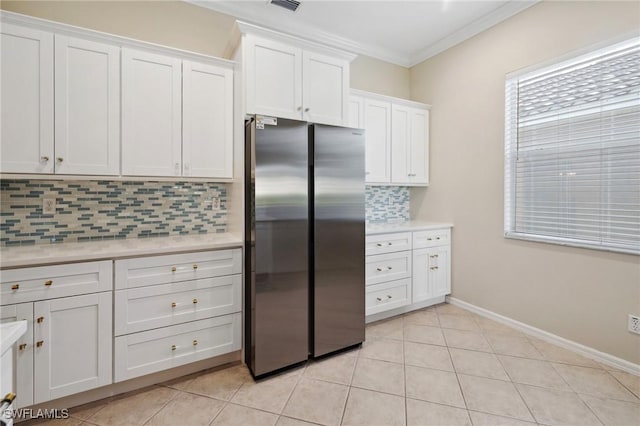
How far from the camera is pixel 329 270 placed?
232 cm

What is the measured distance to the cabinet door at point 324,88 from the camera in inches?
96.0

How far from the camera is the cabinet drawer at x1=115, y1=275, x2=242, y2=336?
1.86 metres

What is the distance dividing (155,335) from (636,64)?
3675 millimetres

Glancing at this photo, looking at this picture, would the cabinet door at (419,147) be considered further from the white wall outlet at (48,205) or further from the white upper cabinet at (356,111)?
the white wall outlet at (48,205)

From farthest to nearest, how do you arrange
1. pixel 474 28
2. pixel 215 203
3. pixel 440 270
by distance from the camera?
pixel 440 270
pixel 474 28
pixel 215 203

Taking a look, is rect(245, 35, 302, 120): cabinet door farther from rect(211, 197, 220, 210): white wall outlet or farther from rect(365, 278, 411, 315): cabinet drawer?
rect(365, 278, 411, 315): cabinet drawer

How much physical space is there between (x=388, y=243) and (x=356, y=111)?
135 cm

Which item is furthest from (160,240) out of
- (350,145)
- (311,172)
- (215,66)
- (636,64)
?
(636,64)

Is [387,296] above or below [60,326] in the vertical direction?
below

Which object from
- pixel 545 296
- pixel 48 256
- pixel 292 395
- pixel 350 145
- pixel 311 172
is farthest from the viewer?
pixel 545 296

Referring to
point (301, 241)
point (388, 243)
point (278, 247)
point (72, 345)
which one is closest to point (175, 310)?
point (72, 345)

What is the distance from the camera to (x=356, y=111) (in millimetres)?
3074

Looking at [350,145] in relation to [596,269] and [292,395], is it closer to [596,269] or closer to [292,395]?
[292,395]

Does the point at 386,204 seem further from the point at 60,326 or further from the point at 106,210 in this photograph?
the point at 60,326
